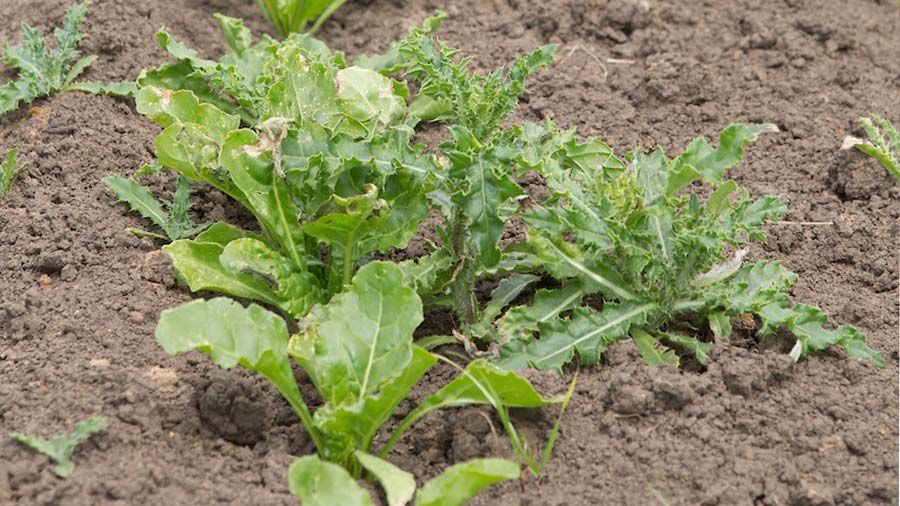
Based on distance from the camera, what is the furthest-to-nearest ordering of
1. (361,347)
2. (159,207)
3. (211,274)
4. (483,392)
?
1. (159,207)
2. (211,274)
3. (361,347)
4. (483,392)

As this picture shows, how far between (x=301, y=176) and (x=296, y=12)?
1953 mm

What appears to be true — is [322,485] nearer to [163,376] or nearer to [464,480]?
[464,480]

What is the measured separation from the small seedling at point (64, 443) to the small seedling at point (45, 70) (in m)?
1.80

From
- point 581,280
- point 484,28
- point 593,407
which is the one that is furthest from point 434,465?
point 484,28

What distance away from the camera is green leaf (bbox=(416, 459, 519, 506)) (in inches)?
104

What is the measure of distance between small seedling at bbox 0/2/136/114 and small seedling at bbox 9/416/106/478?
5.90 feet

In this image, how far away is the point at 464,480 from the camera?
2.66m

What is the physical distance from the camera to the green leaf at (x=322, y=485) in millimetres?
2621

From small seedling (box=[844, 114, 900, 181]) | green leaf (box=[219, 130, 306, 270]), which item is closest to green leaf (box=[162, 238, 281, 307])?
green leaf (box=[219, 130, 306, 270])

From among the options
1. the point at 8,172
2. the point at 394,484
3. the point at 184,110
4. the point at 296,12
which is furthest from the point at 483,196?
the point at 296,12

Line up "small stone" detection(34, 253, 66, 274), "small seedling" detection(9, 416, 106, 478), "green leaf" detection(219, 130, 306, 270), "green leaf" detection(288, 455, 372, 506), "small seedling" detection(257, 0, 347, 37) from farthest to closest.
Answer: "small seedling" detection(257, 0, 347, 37) < "small stone" detection(34, 253, 66, 274) < "green leaf" detection(219, 130, 306, 270) < "small seedling" detection(9, 416, 106, 478) < "green leaf" detection(288, 455, 372, 506)

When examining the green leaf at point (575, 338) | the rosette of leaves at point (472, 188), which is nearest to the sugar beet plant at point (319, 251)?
the rosette of leaves at point (472, 188)

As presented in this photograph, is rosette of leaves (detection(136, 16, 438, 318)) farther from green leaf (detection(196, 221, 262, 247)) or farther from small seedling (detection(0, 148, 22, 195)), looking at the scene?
small seedling (detection(0, 148, 22, 195))

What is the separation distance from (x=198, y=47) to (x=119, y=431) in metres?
2.48
